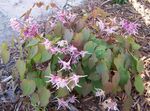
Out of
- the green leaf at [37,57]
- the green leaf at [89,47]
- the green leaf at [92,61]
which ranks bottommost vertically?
the green leaf at [92,61]

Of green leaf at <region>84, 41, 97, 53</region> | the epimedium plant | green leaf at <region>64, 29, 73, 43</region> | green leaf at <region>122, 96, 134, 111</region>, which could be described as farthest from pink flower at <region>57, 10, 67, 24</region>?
green leaf at <region>122, 96, 134, 111</region>

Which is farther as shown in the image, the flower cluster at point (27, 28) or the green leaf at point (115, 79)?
the flower cluster at point (27, 28)

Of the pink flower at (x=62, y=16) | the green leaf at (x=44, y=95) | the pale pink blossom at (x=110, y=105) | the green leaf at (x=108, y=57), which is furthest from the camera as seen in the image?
the pink flower at (x=62, y=16)

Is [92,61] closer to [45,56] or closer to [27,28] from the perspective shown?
[45,56]

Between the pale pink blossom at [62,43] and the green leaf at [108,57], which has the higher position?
the pale pink blossom at [62,43]

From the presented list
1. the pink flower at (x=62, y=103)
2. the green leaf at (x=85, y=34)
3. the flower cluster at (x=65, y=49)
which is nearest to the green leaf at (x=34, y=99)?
the pink flower at (x=62, y=103)

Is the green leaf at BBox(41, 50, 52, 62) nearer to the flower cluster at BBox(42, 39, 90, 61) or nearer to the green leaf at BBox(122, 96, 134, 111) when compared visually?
the flower cluster at BBox(42, 39, 90, 61)

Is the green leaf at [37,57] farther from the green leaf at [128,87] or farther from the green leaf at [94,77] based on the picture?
the green leaf at [128,87]

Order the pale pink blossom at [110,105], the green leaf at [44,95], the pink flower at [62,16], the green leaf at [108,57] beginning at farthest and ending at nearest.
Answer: the pink flower at [62,16] < the green leaf at [108,57] < the pale pink blossom at [110,105] < the green leaf at [44,95]
